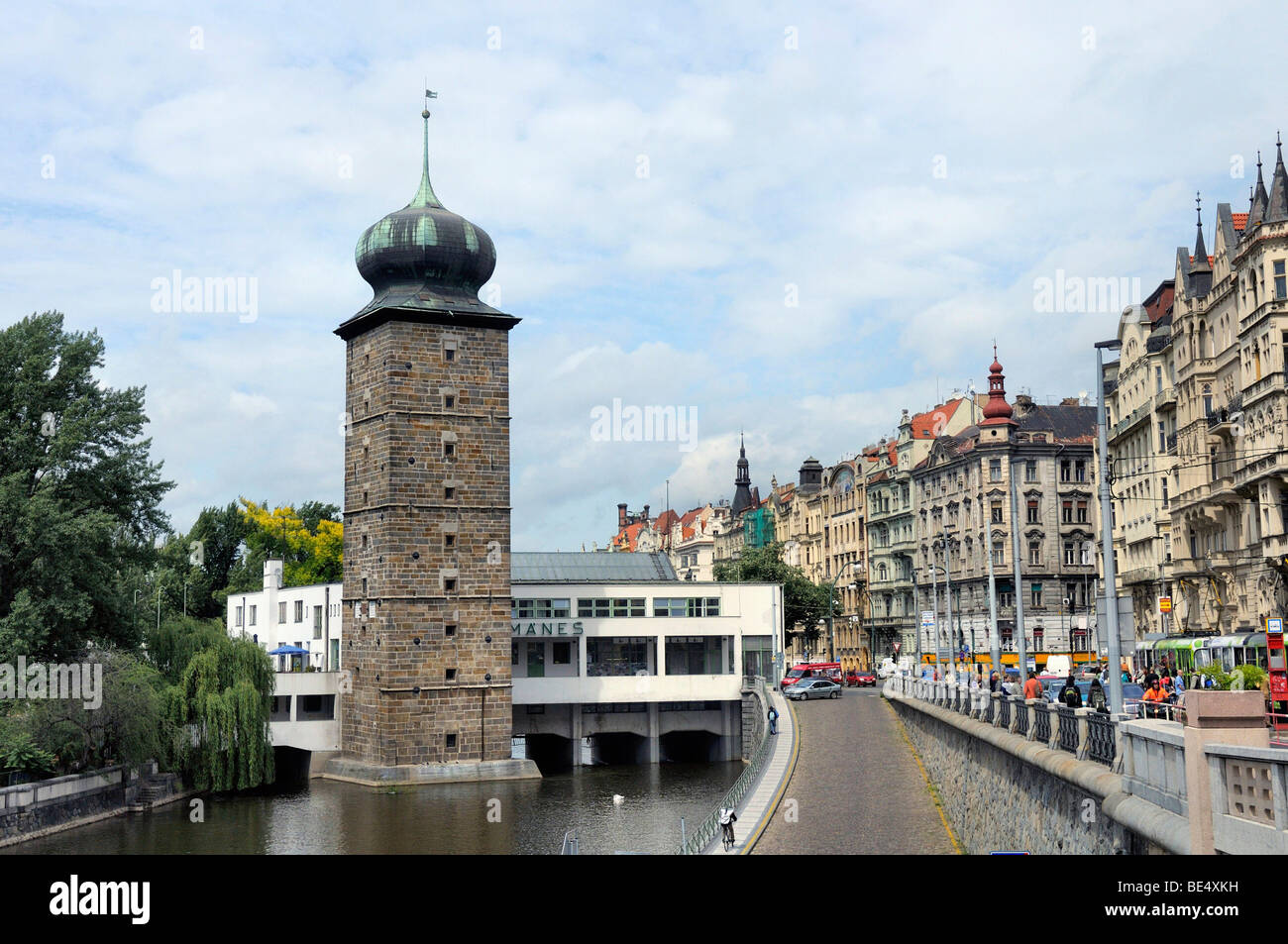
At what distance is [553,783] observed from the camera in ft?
227

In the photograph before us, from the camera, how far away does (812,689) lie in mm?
75000

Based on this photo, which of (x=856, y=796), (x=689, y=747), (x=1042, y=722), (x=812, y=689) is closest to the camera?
(x=1042, y=722)

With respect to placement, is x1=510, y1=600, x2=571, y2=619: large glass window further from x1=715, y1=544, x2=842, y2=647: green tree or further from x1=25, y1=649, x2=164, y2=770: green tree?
x1=715, y1=544, x2=842, y2=647: green tree

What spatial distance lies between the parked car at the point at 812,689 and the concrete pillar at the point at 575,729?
39.0 ft

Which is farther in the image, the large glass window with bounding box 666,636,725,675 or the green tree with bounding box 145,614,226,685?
the large glass window with bounding box 666,636,725,675

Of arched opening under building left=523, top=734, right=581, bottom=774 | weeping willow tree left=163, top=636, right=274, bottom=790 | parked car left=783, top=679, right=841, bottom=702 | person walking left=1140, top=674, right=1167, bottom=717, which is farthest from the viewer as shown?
arched opening under building left=523, top=734, right=581, bottom=774

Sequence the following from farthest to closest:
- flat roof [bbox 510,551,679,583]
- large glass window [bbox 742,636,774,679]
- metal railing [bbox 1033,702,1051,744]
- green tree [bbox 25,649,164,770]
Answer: flat roof [bbox 510,551,679,583]
large glass window [bbox 742,636,774,679]
green tree [bbox 25,649,164,770]
metal railing [bbox 1033,702,1051,744]

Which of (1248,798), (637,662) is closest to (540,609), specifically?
(637,662)

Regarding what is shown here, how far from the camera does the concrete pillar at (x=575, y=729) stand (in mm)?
78438

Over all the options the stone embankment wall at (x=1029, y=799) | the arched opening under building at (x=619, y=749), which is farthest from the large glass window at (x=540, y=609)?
the stone embankment wall at (x=1029, y=799)

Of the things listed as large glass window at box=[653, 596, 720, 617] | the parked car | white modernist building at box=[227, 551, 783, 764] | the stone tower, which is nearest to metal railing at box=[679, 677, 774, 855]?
the parked car

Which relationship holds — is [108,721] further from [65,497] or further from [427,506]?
[427,506]

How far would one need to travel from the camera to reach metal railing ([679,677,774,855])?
113 ft

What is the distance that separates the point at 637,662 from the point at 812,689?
1101 centimetres
